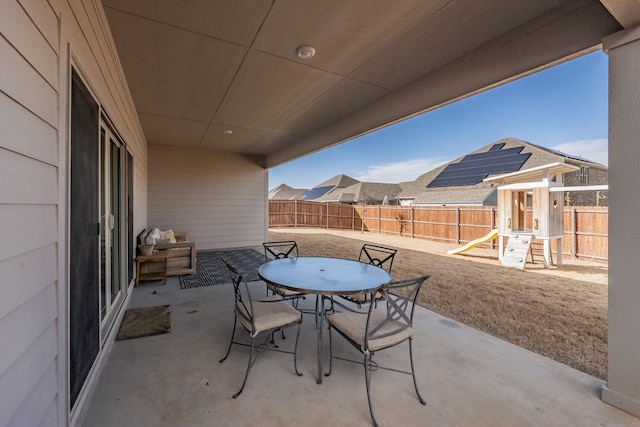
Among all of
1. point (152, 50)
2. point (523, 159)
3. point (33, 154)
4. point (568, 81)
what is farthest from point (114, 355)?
point (568, 81)

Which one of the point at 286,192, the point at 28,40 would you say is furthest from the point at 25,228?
the point at 286,192

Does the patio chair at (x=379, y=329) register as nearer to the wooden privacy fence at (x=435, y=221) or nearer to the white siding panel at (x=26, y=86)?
the white siding panel at (x=26, y=86)

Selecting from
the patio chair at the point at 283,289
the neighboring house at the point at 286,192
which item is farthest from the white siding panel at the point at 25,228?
the neighboring house at the point at 286,192

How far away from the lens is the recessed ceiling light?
2559mm

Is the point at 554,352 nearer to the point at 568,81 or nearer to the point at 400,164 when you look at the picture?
the point at 568,81

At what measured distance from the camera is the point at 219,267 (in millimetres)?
5523

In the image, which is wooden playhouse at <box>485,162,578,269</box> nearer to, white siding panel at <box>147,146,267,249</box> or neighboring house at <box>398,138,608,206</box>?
neighboring house at <box>398,138,608,206</box>

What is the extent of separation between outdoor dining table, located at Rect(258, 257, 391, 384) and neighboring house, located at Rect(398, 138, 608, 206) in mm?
10390

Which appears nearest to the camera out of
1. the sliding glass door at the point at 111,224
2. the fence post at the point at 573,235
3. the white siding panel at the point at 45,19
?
the white siding panel at the point at 45,19

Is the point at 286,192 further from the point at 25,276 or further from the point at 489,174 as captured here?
the point at 25,276

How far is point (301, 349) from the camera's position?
2490 mm

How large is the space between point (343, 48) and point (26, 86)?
2311 millimetres

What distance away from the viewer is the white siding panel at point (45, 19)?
102cm

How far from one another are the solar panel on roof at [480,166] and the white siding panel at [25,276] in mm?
14146
